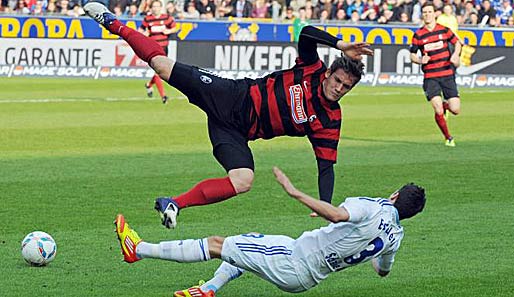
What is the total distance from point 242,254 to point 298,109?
2.03m

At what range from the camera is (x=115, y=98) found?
25375 millimetres

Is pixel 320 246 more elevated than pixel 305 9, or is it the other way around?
pixel 320 246

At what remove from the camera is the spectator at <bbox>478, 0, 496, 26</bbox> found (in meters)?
31.4

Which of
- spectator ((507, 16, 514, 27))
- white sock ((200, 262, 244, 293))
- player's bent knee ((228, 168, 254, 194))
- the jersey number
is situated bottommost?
spectator ((507, 16, 514, 27))

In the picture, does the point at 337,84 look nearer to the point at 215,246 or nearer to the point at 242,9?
the point at 215,246

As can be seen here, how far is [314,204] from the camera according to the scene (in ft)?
22.0

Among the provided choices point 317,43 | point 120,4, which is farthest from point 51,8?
point 317,43

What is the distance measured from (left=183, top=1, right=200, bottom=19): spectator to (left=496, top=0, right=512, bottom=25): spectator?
8.86 meters

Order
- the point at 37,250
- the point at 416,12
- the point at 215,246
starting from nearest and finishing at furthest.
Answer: the point at 215,246 → the point at 37,250 → the point at 416,12

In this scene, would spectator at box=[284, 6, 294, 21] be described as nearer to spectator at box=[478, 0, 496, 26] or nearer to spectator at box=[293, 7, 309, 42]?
spectator at box=[293, 7, 309, 42]

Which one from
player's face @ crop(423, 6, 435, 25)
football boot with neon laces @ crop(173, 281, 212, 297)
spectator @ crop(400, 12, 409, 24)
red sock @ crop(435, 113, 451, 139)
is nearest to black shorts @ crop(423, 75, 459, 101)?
red sock @ crop(435, 113, 451, 139)

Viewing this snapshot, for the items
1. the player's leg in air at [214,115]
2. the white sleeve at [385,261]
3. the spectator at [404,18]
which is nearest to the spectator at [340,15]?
Result: the spectator at [404,18]

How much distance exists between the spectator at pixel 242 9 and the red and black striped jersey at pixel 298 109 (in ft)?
84.7

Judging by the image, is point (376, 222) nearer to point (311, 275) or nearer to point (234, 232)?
point (311, 275)
